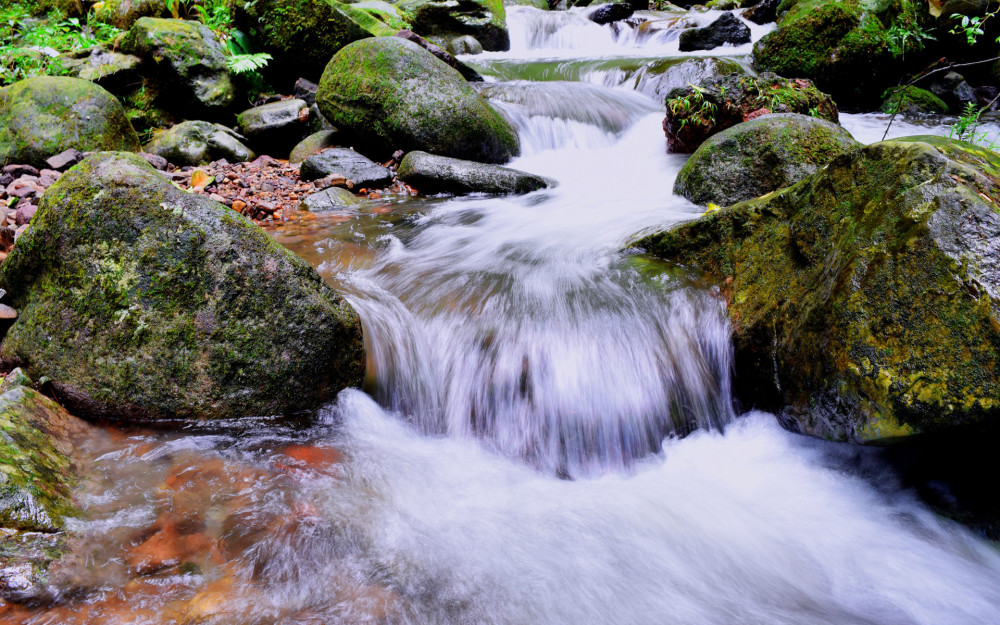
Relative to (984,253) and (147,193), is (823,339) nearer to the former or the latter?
(984,253)

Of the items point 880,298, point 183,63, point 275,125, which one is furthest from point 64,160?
point 880,298

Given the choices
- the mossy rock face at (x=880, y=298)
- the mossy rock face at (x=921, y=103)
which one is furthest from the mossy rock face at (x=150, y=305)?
the mossy rock face at (x=921, y=103)

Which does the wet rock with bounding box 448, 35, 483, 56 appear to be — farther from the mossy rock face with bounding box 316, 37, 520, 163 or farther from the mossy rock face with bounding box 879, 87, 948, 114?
the mossy rock face with bounding box 879, 87, 948, 114

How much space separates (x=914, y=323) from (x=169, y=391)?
354 centimetres

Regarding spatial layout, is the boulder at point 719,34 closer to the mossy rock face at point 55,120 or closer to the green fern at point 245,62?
the green fern at point 245,62

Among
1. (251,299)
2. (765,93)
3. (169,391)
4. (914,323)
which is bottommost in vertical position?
(169,391)

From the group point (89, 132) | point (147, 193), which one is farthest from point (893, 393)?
point (89, 132)

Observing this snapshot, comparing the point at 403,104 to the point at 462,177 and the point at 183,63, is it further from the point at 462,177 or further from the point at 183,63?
the point at 183,63

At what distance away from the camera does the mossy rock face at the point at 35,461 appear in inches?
71.6

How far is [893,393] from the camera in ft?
7.54

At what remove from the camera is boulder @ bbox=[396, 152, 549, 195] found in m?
6.75

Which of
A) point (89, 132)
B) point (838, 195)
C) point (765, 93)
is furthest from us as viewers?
point (765, 93)

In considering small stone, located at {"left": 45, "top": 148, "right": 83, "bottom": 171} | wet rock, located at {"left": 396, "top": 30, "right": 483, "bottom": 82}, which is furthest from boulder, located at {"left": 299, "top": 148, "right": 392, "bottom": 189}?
wet rock, located at {"left": 396, "top": 30, "right": 483, "bottom": 82}

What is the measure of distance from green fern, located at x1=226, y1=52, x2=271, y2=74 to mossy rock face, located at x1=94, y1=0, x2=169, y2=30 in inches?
146
